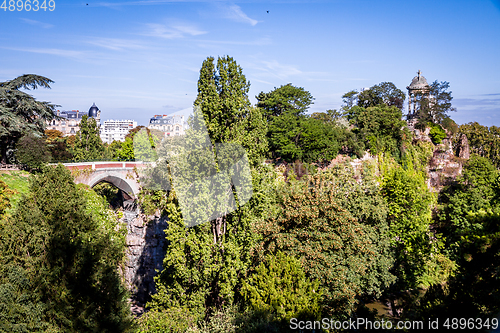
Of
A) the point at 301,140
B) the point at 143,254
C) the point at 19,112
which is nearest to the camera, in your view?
the point at 143,254

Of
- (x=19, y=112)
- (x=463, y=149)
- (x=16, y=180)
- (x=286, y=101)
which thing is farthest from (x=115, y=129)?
(x=463, y=149)

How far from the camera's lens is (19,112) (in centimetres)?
2458

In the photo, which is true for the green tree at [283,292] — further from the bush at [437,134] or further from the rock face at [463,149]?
the rock face at [463,149]

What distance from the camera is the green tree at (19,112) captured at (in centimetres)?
2269

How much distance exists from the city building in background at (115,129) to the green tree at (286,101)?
435 ft

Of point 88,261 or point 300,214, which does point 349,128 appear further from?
point 88,261

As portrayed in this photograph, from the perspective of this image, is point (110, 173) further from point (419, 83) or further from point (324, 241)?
point (419, 83)

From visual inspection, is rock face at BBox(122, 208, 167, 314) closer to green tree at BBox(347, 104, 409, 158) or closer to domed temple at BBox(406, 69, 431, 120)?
green tree at BBox(347, 104, 409, 158)

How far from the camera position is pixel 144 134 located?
5606 cm

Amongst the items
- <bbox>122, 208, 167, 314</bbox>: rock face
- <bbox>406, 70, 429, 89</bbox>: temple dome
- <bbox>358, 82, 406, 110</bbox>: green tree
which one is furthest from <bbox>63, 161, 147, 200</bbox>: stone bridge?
<bbox>406, 70, 429, 89</bbox>: temple dome

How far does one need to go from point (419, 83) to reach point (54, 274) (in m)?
41.9

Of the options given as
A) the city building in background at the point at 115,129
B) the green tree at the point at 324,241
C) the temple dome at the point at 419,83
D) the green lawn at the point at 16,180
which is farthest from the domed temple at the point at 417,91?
the city building in background at the point at 115,129

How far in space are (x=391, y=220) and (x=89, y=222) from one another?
51.9 feet

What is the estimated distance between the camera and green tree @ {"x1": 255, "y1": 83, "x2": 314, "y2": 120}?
3538cm
